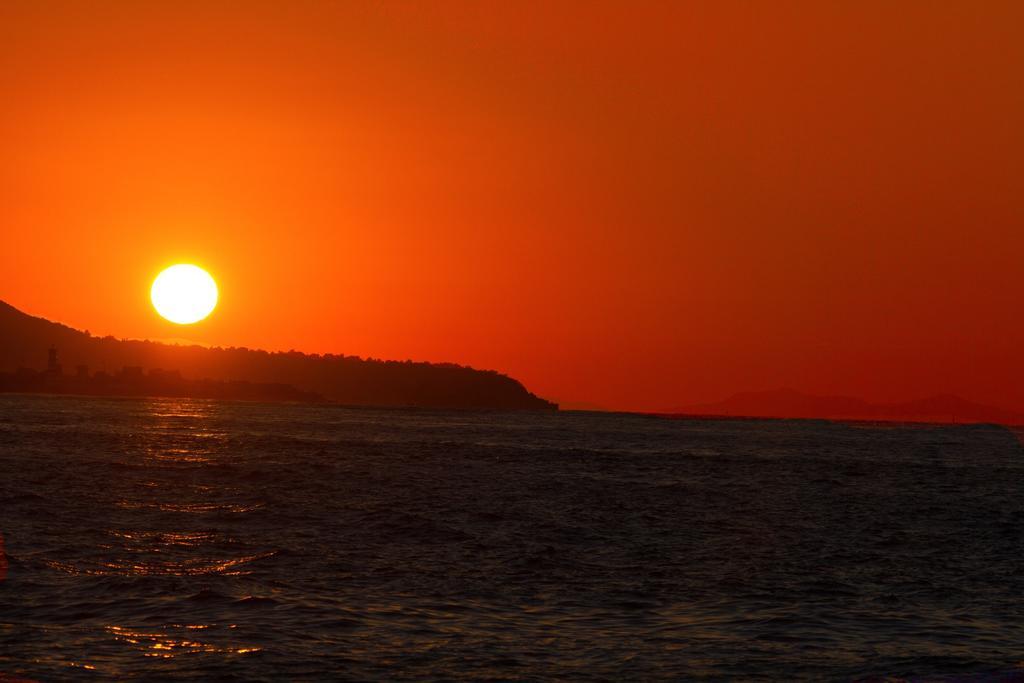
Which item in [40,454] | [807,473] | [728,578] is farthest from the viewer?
[807,473]

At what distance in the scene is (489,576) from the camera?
110ft

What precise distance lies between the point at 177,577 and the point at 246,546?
747 cm

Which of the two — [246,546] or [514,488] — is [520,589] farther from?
[514,488]

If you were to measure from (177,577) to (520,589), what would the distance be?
1009 centimetres

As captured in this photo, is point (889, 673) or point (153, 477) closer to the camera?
point (889, 673)

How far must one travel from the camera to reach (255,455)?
8950cm

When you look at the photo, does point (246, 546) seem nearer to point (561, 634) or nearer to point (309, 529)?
point (309, 529)

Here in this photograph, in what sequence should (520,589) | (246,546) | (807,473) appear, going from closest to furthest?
(520,589)
(246,546)
(807,473)

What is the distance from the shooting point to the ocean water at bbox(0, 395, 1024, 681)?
73.6 ft

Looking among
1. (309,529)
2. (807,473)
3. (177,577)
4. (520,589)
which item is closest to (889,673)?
(520,589)

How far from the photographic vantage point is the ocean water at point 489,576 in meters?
22.4

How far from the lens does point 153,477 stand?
66625 mm

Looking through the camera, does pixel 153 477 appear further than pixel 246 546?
Yes

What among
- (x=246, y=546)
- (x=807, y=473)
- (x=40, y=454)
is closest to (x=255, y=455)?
(x=40, y=454)
